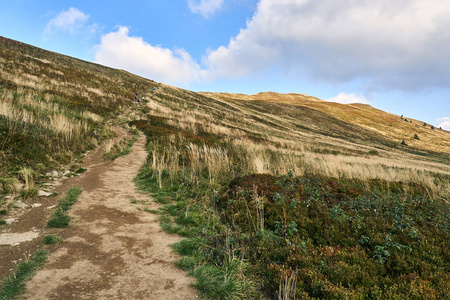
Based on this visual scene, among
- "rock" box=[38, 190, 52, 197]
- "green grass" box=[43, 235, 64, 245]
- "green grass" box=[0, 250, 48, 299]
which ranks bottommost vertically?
"green grass" box=[0, 250, 48, 299]

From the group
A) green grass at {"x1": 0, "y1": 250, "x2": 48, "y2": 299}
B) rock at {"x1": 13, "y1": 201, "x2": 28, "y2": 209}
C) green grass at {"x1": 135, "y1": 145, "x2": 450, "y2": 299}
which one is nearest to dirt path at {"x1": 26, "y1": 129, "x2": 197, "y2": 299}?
green grass at {"x1": 0, "y1": 250, "x2": 48, "y2": 299}

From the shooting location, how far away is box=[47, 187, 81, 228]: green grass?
5.39 m

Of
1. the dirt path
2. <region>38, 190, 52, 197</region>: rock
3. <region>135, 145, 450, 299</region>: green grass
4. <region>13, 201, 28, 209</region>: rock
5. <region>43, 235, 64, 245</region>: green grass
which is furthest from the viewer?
<region>38, 190, 52, 197</region>: rock

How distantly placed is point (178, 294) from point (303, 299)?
6.68 ft

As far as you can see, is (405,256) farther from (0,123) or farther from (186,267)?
(0,123)

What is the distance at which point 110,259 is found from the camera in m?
4.40

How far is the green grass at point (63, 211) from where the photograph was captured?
5387 millimetres

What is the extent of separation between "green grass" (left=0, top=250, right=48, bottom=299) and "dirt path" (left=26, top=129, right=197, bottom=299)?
0.11m

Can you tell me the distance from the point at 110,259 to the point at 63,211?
8.71ft

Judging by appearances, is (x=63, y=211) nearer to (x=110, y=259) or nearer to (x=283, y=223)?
(x=110, y=259)

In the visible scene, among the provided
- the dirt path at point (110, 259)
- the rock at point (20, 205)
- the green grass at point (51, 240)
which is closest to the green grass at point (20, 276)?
the dirt path at point (110, 259)

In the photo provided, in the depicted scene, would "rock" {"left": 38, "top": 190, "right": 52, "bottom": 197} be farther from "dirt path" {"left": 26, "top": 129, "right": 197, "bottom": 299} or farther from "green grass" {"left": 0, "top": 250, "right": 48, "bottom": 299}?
"green grass" {"left": 0, "top": 250, "right": 48, "bottom": 299}

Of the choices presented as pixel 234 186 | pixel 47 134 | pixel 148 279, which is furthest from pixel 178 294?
pixel 47 134

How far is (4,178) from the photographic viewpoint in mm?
6348
